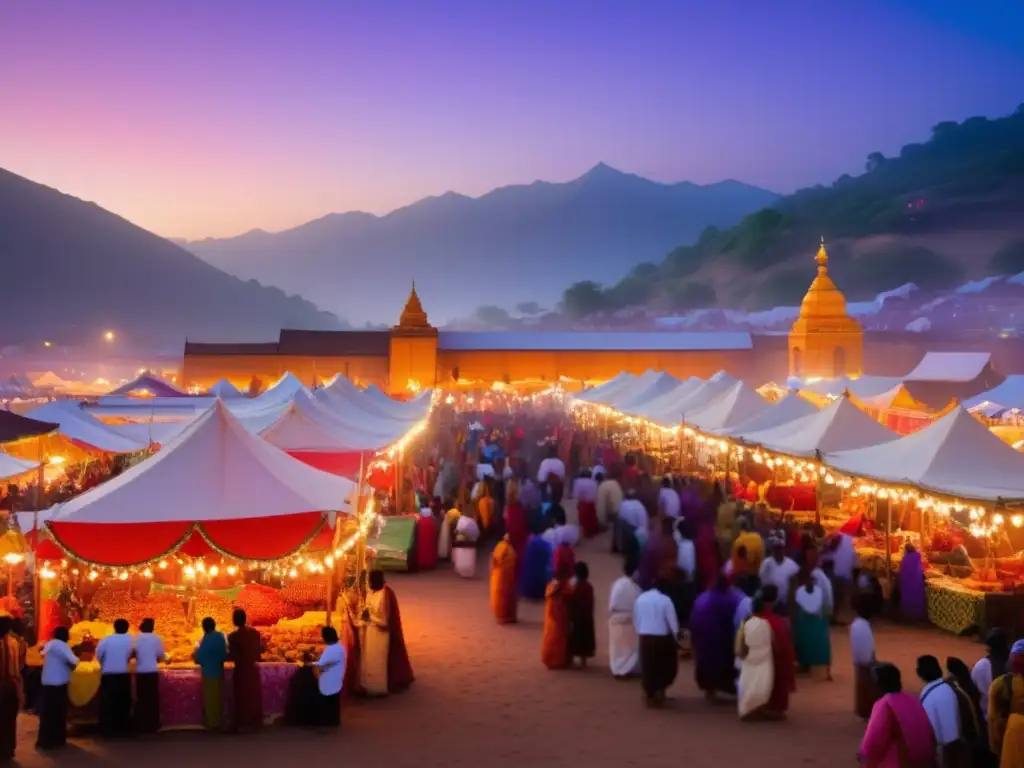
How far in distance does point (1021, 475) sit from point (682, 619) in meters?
3.74

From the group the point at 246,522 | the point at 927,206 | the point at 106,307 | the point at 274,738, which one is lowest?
the point at 274,738

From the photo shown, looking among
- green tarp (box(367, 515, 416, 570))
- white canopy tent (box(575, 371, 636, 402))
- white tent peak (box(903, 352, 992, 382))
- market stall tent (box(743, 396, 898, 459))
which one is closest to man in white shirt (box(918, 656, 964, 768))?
market stall tent (box(743, 396, 898, 459))

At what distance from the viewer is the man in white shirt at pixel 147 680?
23.2 ft

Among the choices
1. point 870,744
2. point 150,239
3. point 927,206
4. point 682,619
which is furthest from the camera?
point 150,239

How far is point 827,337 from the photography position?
1554 inches

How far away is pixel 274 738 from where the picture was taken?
7102 mm

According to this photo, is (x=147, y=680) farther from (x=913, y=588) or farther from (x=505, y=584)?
(x=913, y=588)

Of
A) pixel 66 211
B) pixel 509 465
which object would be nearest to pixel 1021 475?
pixel 509 465

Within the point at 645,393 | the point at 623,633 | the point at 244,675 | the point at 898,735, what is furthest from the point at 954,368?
the point at 244,675

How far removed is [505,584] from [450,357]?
140 feet

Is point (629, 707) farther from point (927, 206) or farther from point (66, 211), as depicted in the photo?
point (66, 211)

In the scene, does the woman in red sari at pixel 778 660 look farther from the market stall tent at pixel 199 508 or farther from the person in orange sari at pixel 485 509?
the person in orange sari at pixel 485 509

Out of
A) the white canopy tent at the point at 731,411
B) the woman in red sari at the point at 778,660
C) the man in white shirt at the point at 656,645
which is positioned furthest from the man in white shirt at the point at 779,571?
the white canopy tent at the point at 731,411

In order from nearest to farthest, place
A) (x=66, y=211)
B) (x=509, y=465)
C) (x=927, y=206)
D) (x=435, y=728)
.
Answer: (x=435, y=728)
(x=509, y=465)
(x=927, y=206)
(x=66, y=211)
